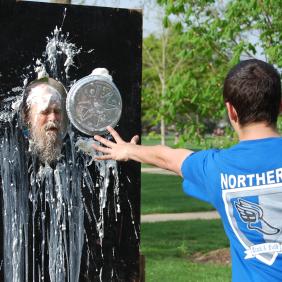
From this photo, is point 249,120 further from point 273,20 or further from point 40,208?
point 273,20

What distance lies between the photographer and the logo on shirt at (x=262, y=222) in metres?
2.62

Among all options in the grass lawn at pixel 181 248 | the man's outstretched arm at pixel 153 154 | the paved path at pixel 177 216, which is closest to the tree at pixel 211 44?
the grass lawn at pixel 181 248

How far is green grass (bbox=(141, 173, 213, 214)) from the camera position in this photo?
13.7 meters

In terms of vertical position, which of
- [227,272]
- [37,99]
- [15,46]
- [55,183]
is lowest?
[227,272]

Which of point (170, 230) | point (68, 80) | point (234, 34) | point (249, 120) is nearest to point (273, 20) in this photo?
point (234, 34)

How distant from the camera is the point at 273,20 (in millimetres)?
8633

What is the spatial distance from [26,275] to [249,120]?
198cm

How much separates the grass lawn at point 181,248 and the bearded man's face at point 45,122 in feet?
11.8

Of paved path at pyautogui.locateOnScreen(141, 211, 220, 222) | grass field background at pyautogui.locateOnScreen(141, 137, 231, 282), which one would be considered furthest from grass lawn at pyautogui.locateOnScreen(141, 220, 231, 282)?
paved path at pyautogui.locateOnScreen(141, 211, 220, 222)

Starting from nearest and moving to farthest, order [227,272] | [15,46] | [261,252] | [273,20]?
[261,252] < [15,46] < [227,272] < [273,20]

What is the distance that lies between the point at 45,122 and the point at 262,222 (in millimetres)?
1905

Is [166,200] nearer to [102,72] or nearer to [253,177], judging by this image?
[102,72]

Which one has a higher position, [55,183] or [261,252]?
[55,183]

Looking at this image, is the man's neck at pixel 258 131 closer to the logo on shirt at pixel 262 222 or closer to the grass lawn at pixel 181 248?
the logo on shirt at pixel 262 222
